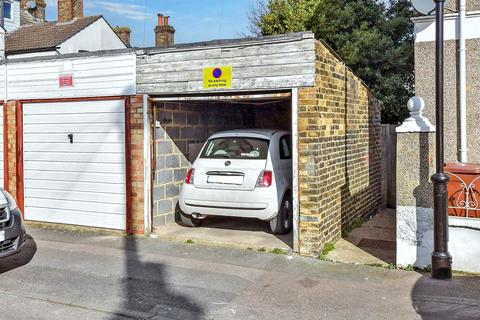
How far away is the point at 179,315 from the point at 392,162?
859cm

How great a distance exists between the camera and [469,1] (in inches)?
272

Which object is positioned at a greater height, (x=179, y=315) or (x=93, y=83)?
(x=93, y=83)

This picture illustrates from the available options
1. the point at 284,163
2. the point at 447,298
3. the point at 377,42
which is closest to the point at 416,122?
the point at 447,298

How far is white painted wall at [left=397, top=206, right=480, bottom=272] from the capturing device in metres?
5.79

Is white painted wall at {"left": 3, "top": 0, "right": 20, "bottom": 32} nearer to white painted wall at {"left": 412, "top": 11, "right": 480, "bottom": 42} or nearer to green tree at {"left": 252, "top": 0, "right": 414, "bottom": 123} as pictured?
green tree at {"left": 252, "top": 0, "right": 414, "bottom": 123}

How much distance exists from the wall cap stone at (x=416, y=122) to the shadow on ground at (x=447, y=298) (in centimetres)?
176

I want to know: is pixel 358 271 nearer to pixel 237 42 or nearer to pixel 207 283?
pixel 207 283

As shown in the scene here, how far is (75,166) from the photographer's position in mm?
8609

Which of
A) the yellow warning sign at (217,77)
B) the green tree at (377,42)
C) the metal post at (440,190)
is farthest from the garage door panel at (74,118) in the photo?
the green tree at (377,42)

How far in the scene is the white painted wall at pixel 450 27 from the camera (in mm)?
6949

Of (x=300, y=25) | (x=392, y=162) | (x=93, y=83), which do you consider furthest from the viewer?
(x=300, y=25)

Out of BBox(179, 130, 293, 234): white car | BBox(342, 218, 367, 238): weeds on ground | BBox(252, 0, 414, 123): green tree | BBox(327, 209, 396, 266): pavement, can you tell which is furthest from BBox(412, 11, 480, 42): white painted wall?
BBox(252, 0, 414, 123): green tree

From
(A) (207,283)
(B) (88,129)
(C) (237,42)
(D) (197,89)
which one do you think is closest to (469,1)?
(C) (237,42)

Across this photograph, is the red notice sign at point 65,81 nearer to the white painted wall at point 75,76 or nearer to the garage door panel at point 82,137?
the white painted wall at point 75,76
